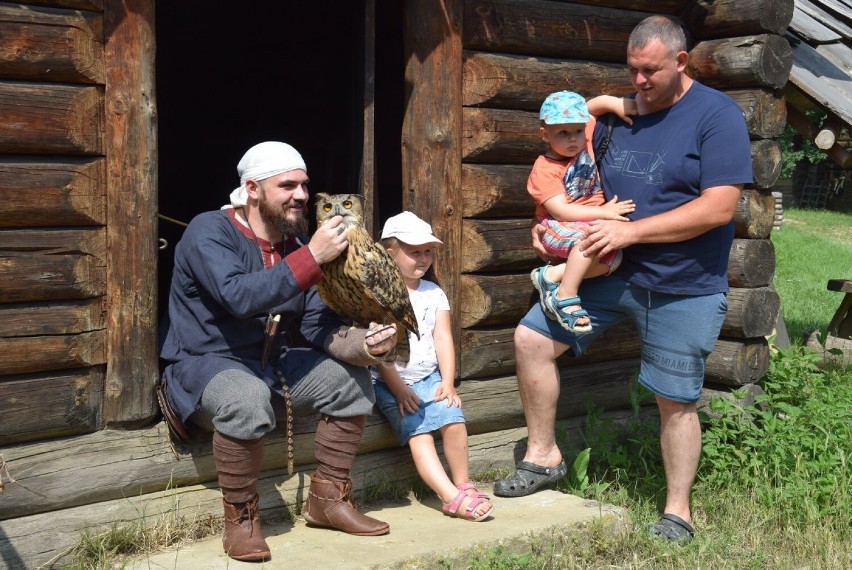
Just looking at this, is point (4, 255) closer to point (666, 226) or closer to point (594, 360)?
point (666, 226)

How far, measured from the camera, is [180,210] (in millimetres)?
8312

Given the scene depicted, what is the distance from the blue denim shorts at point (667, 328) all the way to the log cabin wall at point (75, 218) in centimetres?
192

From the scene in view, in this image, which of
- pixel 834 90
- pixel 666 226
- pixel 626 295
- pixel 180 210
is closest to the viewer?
pixel 666 226

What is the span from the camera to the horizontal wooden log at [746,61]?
18.4 ft

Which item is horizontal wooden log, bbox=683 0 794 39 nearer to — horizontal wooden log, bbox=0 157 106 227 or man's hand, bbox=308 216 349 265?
man's hand, bbox=308 216 349 265

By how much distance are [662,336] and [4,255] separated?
2.89 meters

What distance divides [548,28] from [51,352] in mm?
3026

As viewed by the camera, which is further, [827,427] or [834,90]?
[834,90]

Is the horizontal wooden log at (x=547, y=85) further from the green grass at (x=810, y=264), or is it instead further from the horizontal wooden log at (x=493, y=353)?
the green grass at (x=810, y=264)

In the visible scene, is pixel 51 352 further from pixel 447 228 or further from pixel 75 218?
pixel 447 228

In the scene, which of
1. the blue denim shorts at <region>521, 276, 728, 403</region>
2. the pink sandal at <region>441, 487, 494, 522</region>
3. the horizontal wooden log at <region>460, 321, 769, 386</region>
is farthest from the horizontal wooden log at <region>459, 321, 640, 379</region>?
the pink sandal at <region>441, 487, 494, 522</region>

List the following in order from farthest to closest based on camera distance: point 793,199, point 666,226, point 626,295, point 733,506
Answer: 1. point 793,199
2. point 733,506
3. point 626,295
4. point 666,226

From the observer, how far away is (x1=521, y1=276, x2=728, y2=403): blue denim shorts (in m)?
4.52

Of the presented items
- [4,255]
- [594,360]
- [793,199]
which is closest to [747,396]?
[594,360]
